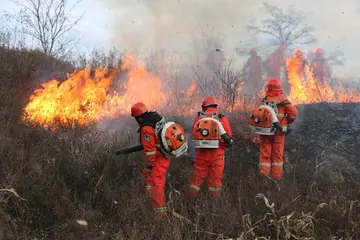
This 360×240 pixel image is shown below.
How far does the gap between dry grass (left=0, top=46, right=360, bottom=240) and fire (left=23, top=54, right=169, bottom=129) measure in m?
0.85

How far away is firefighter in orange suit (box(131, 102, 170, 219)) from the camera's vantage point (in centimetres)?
521

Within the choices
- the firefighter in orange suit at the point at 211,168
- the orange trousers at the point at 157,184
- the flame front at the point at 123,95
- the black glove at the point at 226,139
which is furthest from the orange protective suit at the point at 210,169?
the flame front at the point at 123,95

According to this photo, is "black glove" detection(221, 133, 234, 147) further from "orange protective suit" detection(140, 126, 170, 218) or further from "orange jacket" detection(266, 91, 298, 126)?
"orange jacket" detection(266, 91, 298, 126)

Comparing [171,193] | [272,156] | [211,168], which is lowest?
[171,193]

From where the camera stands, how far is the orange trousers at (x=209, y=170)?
586 cm

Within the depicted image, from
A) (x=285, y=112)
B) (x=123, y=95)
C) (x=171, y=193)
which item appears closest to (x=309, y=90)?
(x=285, y=112)

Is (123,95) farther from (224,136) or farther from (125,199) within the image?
(125,199)

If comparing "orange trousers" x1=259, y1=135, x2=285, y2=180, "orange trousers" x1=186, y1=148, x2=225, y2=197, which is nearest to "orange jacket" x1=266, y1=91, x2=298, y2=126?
"orange trousers" x1=259, y1=135, x2=285, y2=180

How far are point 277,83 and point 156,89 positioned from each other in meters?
5.37

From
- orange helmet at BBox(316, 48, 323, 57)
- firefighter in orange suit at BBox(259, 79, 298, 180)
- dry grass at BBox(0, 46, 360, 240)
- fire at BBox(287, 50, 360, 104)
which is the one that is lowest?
dry grass at BBox(0, 46, 360, 240)

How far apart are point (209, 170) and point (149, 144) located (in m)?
1.35

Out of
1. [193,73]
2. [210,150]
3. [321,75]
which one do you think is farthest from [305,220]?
[321,75]

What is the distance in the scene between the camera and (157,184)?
5.28 meters

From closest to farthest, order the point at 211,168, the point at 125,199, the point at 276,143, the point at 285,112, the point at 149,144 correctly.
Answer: the point at 149,144, the point at 125,199, the point at 211,168, the point at 276,143, the point at 285,112
